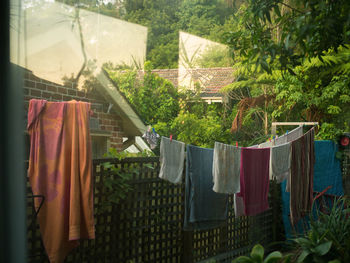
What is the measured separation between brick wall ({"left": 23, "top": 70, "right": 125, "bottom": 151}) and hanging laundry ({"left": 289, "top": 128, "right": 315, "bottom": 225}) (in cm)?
262

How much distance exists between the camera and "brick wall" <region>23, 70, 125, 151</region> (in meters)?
4.45

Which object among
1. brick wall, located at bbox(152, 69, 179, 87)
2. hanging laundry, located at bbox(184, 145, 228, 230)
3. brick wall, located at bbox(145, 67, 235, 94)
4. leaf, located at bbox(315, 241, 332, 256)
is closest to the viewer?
leaf, located at bbox(315, 241, 332, 256)

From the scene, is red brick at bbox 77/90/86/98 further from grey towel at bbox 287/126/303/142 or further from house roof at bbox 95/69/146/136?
grey towel at bbox 287/126/303/142

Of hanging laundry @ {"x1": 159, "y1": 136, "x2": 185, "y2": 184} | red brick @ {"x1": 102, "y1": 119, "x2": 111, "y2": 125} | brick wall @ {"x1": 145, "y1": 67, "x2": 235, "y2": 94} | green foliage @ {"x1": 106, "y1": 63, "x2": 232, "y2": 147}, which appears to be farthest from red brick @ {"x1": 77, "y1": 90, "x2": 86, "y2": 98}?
brick wall @ {"x1": 145, "y1": 67, "x2": 235, "y2": 94}

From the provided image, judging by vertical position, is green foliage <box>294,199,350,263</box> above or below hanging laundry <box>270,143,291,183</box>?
below

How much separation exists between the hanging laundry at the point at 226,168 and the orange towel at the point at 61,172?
1276 millimetres

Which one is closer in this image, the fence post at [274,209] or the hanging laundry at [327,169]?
the fence post at [274,209]

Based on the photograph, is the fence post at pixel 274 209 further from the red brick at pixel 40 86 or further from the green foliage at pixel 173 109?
the green foliage at pixel 173 109

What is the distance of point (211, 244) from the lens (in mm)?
4449

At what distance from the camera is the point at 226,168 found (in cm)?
361

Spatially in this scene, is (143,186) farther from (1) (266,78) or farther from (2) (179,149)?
(1) (266,78)

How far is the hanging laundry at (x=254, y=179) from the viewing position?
3898 mm

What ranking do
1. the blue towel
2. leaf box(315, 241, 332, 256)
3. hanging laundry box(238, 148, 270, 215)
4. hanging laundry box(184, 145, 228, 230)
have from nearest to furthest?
leaf box(315, 241, 332, 256) < hanging laundry box(184, 145, 228, 230) < hanging laundry box(238, 148, 270, 215) < the blue towel

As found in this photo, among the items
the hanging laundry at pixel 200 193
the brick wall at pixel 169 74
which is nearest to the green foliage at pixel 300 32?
the hanging laundry at pixel 200 193
